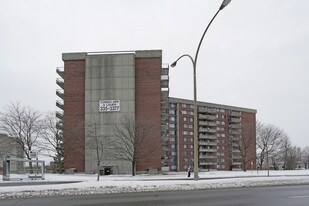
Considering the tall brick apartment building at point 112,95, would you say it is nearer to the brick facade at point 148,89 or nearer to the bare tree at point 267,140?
the brick facade at point 148,89

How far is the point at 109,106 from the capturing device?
61156mm

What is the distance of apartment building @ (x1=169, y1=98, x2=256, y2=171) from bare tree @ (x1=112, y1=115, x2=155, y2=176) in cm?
5287

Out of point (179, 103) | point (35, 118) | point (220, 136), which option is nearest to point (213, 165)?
point (220, 136)

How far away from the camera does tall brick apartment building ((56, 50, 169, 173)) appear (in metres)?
60.8

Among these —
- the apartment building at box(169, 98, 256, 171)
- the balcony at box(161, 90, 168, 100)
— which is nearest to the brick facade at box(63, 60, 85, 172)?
the balcony at box(161, 90, 168, 100)

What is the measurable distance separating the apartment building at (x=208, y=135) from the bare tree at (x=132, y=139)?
52872 mm

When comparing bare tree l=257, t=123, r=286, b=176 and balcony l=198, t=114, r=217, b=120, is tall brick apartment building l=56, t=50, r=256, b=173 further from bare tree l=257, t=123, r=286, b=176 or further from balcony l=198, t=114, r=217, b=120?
balcony l=198, t=114, r=217, b=120

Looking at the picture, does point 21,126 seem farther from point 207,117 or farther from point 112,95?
point 207,117

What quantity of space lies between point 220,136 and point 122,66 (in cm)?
6830

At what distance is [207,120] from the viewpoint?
118m

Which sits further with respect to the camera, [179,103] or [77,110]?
[179,103]

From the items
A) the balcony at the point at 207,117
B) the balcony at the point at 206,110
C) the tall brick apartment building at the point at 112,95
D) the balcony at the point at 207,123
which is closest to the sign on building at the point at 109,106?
the tall brick apartment building at the point at 112,95

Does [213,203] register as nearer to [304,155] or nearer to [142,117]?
[142,117]

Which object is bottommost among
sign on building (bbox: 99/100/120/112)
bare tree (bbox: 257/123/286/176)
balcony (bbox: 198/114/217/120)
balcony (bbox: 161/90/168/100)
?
bare tree (bbox: 257/123/286/176)
